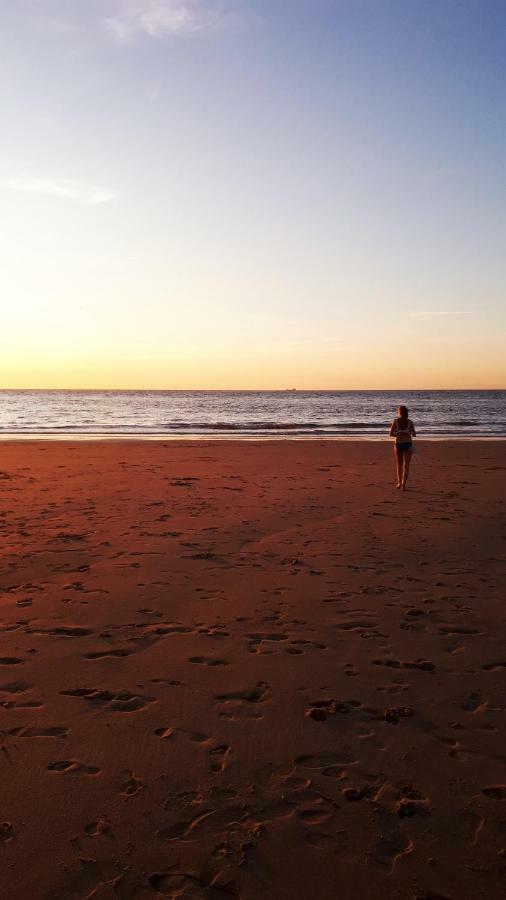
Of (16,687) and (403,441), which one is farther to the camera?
(403,441)

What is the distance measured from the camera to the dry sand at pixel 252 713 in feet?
9.51

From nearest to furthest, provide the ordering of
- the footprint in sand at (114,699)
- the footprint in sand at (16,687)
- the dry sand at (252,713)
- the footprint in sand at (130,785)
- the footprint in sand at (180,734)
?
1. the dry sand at (252,713)
2. the footprint in sand at (130,785)
3. the footprint in sand at (180,734)
4. the footprint in sand at (114,699)
5. the footprint in sand at (16,687)

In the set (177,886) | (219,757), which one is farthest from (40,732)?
(177,886)

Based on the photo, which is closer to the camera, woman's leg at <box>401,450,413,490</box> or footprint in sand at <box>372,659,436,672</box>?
footprint in sand at <box>372,659,436,672</box>

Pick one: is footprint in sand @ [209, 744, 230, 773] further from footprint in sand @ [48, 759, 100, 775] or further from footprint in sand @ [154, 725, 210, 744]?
footprint in sand @ [48, 759, 100, 775]

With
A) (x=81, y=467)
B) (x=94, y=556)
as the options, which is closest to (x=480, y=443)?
(x=81, y=467)

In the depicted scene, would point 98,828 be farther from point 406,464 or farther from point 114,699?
point 406,464

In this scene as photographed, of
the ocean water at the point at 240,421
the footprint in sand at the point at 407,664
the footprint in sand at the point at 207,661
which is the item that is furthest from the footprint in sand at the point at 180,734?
the ocean water at the point at 240,421

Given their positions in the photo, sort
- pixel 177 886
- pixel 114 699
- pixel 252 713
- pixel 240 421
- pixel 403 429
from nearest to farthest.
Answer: pixel 177 886 < pixel 252 713 < pixel 114 699 < pixel 403 429 < pixel 240 421

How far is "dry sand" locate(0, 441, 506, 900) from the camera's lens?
2.90 meters

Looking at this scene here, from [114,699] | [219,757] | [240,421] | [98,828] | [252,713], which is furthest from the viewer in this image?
[240,421]

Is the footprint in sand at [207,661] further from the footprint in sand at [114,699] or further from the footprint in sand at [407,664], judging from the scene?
the footprint in sand at [407,664]

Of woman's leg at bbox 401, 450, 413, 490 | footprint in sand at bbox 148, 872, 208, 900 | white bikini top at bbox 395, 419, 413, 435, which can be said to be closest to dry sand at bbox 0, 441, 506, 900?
footprint in sand at bbox 148, 872, 208, 900

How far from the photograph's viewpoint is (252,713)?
165 inches
